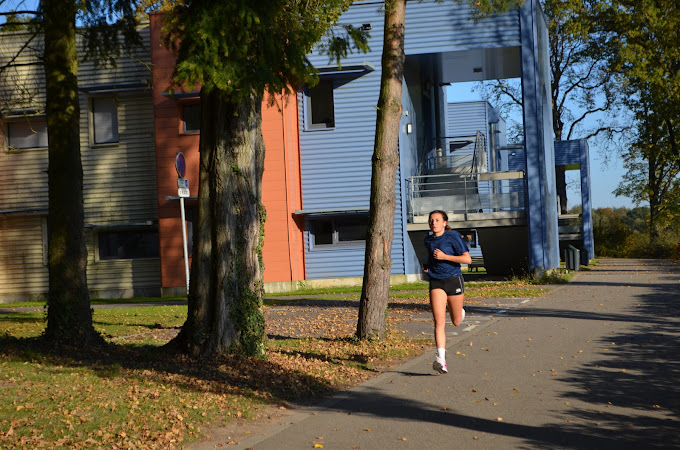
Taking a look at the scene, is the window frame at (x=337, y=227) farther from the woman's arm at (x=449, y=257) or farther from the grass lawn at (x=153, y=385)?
the woman's arm at (x=449, y=257)

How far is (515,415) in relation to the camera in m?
7.01

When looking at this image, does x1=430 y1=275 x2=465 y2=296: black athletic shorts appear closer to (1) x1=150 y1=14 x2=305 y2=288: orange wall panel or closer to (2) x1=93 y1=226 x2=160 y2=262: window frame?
(1) x1=150 y1=14 x2=305 y2=288: orange wall panel

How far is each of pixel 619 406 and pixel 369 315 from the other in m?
4.84

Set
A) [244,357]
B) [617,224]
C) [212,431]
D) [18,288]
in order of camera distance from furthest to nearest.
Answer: [617,224], [18,288], [244,357], [212,431]

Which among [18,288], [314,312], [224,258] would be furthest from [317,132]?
[224,258]

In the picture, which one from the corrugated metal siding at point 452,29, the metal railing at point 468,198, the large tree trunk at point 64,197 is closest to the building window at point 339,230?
the metal railing at point 468,198

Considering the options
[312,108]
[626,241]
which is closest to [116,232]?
[312,108]

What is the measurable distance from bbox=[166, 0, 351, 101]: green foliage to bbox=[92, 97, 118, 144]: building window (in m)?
18.6

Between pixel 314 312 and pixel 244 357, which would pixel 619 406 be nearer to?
pixel 244 357

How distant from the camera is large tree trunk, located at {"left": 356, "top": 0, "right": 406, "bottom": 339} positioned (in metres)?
11.7

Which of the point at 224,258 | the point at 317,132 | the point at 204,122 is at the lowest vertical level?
the point at 224,258

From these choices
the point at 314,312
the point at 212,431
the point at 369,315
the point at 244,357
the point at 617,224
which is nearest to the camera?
the point at 212,431

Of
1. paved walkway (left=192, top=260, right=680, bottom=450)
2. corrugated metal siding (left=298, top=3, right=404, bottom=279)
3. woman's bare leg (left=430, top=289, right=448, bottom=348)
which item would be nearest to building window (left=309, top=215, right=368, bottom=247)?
corrugated metal siding (left=298, top=3, right=404, bottom=279)

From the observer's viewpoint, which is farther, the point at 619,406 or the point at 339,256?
the point at 339,256
